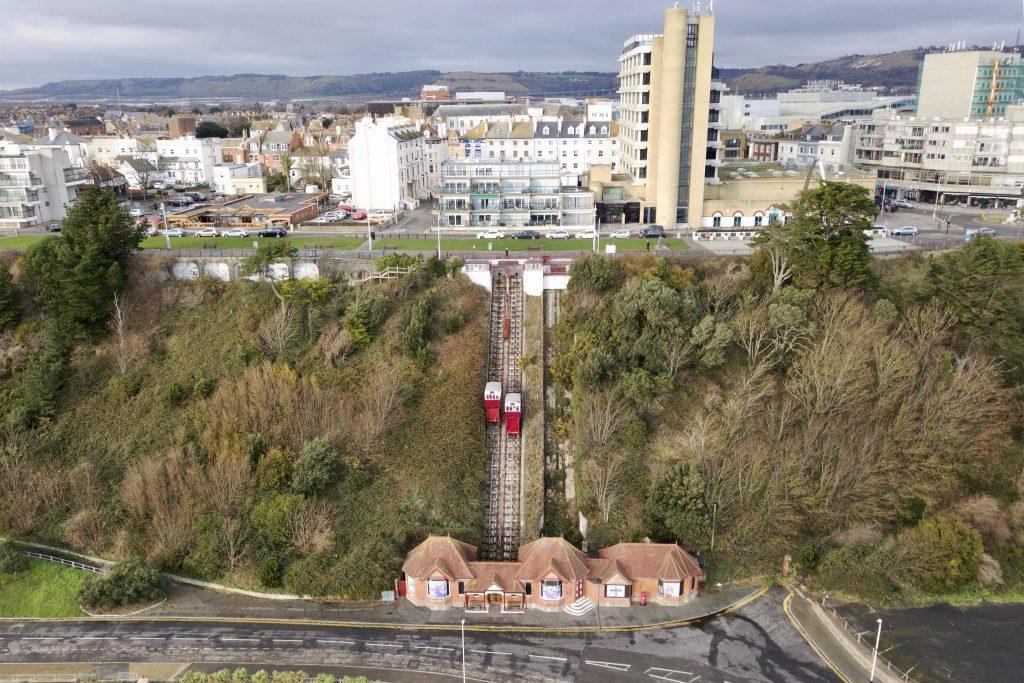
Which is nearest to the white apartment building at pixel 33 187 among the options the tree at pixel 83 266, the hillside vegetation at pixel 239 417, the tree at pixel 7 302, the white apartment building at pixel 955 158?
the tree at pixel 7 302

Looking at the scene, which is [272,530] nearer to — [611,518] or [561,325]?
[611,518]

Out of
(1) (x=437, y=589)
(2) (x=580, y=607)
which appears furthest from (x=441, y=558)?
(2) (x=580, y=607)

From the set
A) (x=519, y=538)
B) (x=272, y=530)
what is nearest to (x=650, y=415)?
(x=519, y=538)

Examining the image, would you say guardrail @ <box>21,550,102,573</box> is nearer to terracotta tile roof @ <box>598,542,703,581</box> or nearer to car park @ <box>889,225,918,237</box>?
terracotta tile roof @ <box>598,542,703,581</box>

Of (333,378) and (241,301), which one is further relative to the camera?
(241,301)

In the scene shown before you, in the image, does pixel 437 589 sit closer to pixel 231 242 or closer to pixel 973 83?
pixel 231 242

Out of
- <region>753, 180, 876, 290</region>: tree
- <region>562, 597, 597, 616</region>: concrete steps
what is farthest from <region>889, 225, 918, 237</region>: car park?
<region>562, 597, 597, 616</region>: concrete steps

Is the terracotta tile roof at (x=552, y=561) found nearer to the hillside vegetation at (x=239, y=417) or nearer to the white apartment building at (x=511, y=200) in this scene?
the hillside vegetation at (x=239, y=417)
